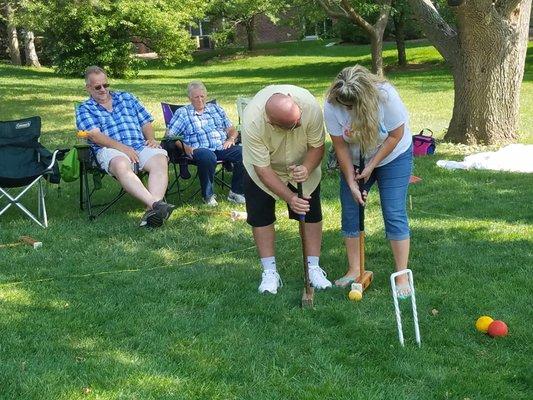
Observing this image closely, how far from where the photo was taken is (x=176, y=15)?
22.5m

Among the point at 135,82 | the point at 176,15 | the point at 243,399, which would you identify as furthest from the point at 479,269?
the point at 176,15

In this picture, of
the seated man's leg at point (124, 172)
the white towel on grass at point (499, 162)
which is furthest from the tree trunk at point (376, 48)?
the seated man's leg at point (124, 172)

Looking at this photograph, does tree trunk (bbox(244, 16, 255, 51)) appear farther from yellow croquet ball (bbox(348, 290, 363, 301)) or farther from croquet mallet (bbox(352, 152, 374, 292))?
yellow croquet ball (bbox(348, 290, 363, 301))

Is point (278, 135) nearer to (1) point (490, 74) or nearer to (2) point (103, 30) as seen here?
(1) point (490, 74)

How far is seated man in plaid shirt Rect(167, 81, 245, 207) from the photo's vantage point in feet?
19.5

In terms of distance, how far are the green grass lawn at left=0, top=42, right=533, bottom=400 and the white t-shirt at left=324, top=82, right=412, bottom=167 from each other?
Answer: 0.78 metres

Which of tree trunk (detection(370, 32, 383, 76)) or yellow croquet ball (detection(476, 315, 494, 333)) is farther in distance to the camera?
tree trunk (detection(370, 32, 383, 76))

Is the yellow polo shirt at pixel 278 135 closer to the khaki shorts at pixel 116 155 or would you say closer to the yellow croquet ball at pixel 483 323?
the yellow croquet ball at pixel 483 323

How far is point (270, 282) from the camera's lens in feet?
12.8

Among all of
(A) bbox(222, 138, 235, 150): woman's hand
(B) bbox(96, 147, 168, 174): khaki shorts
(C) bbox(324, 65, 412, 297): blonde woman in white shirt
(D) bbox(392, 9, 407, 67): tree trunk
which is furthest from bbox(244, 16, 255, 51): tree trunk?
(C) bbox(324, 65, 412, 297): blonde woman in white shirt

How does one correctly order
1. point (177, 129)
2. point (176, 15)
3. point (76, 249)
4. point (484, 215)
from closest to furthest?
point (76, 249), point (484, 215), point (177, 129), point (176, 15)

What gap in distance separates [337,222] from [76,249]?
189cm

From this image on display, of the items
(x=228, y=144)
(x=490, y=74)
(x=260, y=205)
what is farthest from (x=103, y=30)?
(x=260, y=205)

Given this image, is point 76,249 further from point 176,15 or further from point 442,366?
point 176,15
